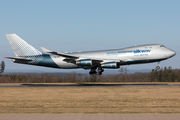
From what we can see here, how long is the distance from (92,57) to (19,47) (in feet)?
52.2

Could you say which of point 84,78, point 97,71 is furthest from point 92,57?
point 84,78

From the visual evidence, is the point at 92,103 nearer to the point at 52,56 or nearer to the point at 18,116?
the point at 18,116

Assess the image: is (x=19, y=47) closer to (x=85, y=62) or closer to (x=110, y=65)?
(x=85, y=62)

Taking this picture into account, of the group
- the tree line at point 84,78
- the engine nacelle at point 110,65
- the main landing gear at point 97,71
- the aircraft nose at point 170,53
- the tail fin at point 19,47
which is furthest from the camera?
the tree line at point 84,78

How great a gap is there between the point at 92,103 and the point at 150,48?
2261 centimetres

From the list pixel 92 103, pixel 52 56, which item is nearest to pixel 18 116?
pixel 92 103

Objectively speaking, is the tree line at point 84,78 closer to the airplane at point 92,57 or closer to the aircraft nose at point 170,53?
the airplane at point 92,57

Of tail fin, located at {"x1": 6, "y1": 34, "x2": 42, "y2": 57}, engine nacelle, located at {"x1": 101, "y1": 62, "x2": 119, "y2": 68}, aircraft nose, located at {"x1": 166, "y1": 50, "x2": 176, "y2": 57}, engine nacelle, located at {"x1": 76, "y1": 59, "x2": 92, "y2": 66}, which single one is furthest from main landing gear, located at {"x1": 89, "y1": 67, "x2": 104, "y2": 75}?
aircraft nose, located at {"x1": 166, "y1": 50, "x2": 176, "y2": 57}

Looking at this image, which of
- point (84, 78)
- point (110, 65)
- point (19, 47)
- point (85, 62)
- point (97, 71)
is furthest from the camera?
point (84, 78)

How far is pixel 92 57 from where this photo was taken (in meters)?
42.9

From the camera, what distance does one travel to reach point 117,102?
72.7 ft

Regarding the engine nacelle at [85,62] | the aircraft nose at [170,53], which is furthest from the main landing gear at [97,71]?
the aircraft nose at [170,53]

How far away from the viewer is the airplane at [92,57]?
4006 centimetres

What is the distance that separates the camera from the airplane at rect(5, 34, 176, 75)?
131ft
